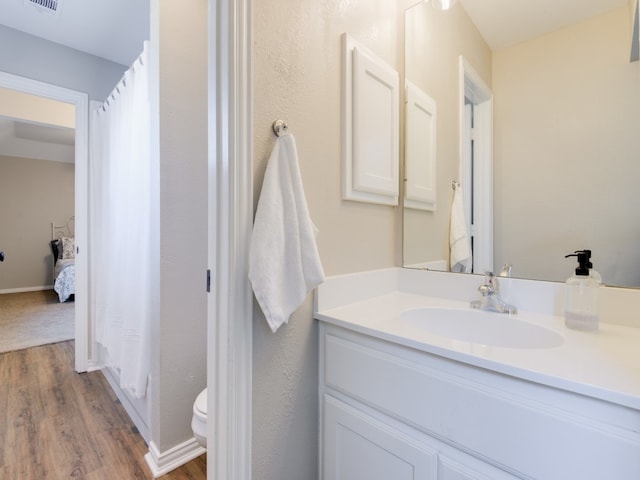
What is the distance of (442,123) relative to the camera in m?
1.38

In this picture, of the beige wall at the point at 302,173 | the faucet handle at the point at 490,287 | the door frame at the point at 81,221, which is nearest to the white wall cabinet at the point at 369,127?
the beige wall at the point at 302,173

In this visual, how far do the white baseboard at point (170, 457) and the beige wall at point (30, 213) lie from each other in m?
5.75

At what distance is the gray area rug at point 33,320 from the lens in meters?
3.06

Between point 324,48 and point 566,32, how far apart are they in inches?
32.8

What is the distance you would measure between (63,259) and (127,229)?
4.72 metres

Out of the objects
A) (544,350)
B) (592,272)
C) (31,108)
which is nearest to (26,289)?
(31,108)

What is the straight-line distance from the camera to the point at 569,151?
1057 millimetres

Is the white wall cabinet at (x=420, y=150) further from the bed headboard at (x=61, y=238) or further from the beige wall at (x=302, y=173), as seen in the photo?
the bed headboard at (x=61, y=238)

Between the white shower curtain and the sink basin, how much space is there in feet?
4.27

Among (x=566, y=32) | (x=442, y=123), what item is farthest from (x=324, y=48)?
(x=566, y=32)

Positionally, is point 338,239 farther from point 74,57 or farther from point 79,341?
point 74,57

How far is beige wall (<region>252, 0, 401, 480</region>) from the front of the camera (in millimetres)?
911

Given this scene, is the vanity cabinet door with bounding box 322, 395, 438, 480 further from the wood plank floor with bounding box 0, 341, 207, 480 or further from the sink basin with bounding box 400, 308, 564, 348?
the wood plank floor with bounding box 0, 341, 207, 480

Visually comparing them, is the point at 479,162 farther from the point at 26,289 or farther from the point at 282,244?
the point at 26,289
